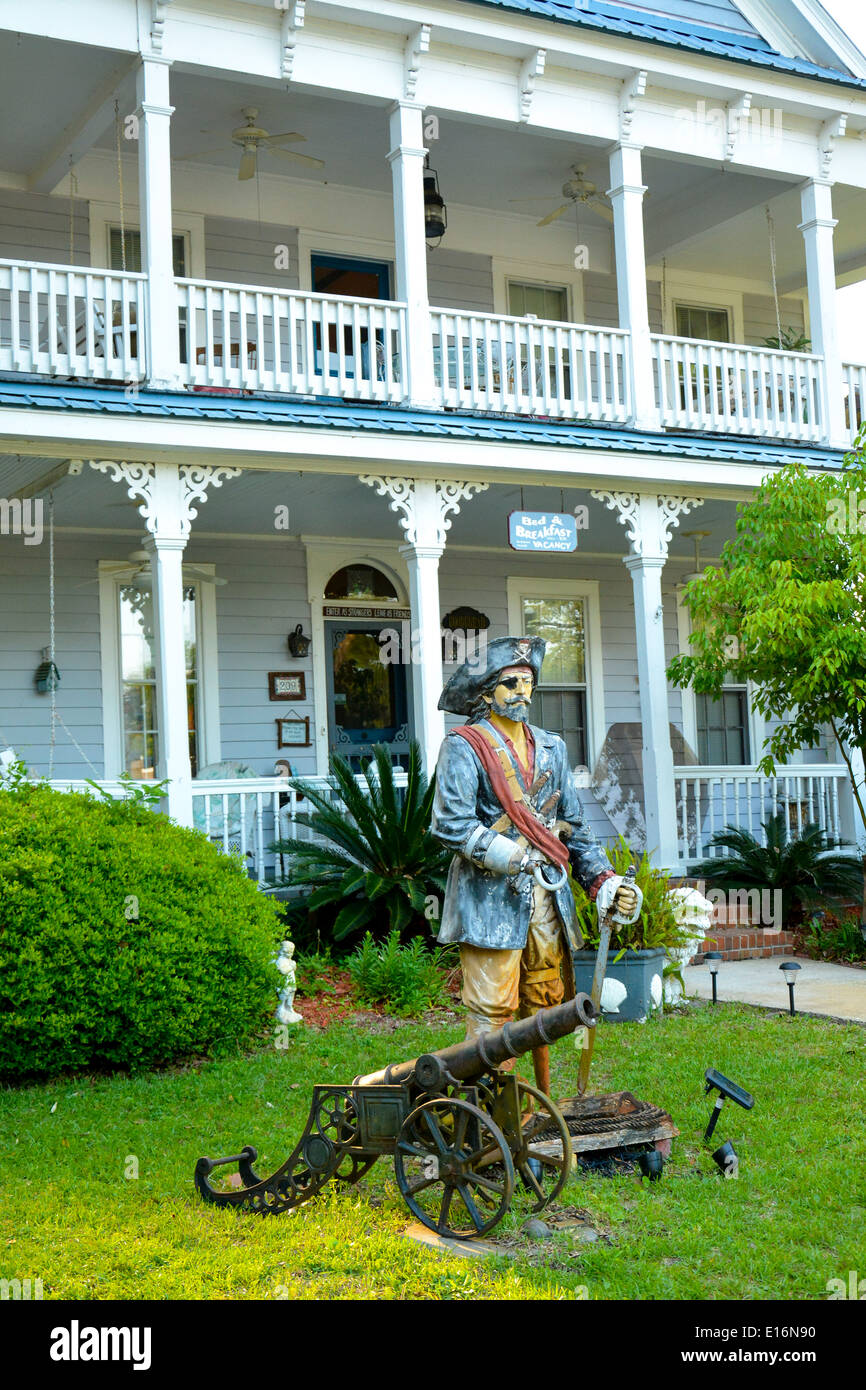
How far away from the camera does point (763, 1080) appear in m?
6.47

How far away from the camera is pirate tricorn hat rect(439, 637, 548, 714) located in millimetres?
5188

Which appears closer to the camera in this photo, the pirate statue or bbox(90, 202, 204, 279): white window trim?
the pirate statue

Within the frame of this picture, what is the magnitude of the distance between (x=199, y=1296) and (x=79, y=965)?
2.95 m

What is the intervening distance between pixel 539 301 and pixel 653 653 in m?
4.54

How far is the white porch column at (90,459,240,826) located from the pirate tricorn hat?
14.6 feet

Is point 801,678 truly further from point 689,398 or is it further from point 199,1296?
point 199,1296

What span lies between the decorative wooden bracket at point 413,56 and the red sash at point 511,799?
701 cm

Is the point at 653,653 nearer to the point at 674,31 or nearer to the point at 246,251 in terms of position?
the point at 246,251

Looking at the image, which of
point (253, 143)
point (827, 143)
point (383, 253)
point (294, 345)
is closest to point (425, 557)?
point (294, 345)

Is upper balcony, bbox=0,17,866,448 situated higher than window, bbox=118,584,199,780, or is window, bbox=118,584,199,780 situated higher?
upper balcony, bbox=0,17,866,448

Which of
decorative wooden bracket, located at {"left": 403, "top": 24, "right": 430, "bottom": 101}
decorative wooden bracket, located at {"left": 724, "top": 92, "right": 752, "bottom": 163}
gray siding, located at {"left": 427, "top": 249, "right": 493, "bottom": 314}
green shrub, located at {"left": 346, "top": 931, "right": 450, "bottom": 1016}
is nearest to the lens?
green shrub, located at {"left": 346, "top": 931, "right": 450, "bottom": 1016}

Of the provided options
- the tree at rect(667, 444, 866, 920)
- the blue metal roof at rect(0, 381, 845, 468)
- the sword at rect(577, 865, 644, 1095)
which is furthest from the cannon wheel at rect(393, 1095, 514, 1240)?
the blue metal roof at rect(0, 381, 845, 468)

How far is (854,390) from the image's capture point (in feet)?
40.7

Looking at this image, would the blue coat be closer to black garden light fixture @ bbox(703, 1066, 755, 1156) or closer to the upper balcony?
black garden light fixture @ bbox(703, 1066, 755, 1156)
